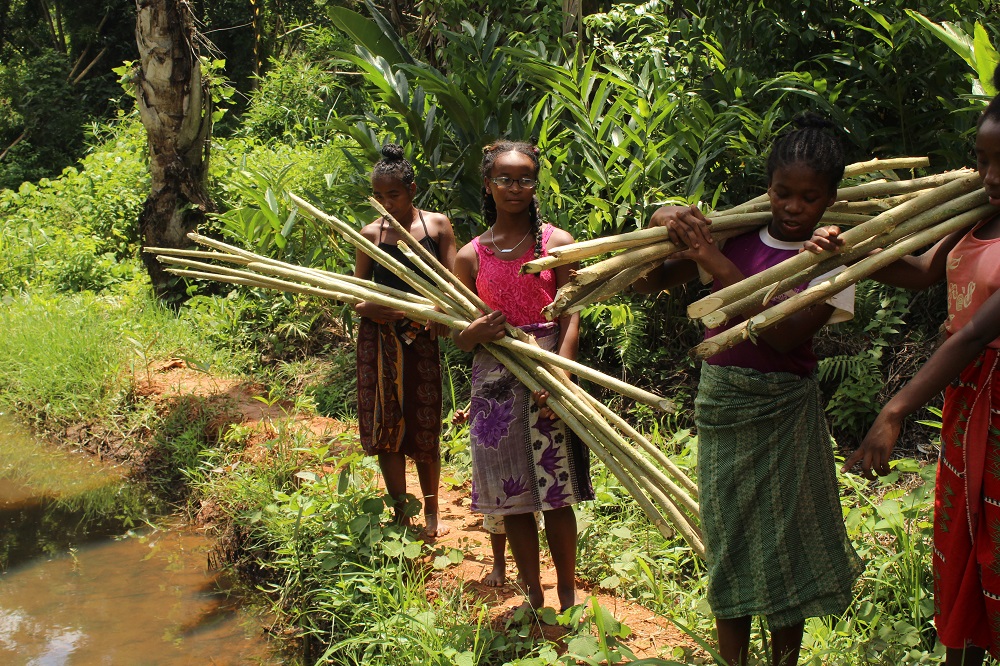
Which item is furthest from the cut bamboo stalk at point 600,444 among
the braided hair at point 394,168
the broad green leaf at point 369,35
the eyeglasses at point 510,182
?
the broad green leaf at point 369,35

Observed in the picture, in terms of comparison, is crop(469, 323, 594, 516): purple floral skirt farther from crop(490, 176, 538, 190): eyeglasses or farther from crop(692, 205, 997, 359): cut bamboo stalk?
crop(692, 205, 997, 359): cut bamboo stalk

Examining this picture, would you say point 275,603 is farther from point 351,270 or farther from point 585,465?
point 351,270

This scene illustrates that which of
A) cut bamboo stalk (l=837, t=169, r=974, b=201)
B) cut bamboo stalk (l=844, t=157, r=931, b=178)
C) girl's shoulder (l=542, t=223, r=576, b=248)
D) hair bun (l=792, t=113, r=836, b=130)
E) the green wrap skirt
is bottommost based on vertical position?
the green wrap skirt

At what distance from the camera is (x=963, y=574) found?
2.20 meters

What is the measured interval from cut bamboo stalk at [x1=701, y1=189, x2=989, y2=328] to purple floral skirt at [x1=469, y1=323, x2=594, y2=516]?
95 cm

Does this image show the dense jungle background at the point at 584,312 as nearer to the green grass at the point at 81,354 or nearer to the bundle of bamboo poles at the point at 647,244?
the green grass at the point at 81,354

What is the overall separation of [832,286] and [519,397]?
3.91ft

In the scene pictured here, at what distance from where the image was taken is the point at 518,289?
9.68 ft

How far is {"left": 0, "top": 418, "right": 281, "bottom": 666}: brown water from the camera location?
381 cm

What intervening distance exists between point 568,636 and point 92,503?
3.61 m

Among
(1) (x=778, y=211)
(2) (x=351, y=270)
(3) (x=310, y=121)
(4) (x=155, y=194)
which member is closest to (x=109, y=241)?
(4) (x=155, y=194)

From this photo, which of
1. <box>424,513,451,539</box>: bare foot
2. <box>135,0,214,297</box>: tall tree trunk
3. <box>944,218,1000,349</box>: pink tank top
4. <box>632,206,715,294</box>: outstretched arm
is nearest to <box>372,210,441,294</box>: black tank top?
<box>424,513,451,539</box>: bare foot

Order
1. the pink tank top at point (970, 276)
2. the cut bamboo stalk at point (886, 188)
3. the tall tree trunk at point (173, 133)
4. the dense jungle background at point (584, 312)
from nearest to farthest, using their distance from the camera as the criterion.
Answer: the pink tank top at point (970, 276)
the cut bamboo stalk at point (886, 188)
the dense jungle background at point (584, 312)
the tall tree trunk at point (173, 133)

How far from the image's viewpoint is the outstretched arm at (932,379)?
194 cm
